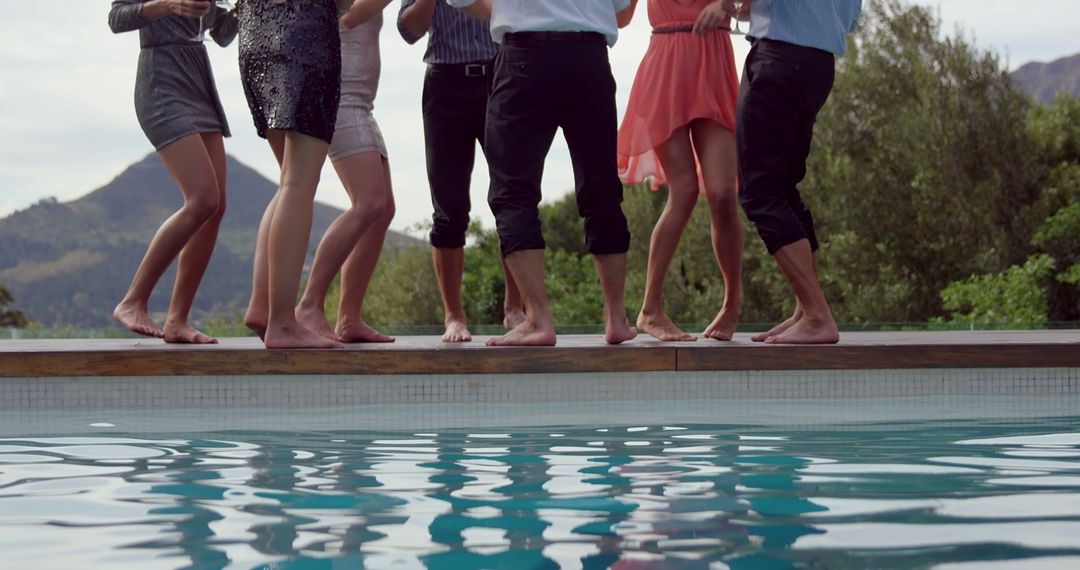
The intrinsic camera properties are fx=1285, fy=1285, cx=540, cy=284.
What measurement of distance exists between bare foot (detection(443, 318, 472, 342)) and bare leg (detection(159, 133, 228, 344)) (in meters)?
0.97

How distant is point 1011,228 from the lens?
81.7 feet

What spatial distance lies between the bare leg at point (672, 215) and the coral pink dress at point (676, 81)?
7 cm

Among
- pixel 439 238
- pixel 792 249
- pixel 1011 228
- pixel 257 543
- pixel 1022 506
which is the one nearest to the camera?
pixel 257 543

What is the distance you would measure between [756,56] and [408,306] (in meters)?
39.4

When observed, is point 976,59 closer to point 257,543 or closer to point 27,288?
point 257,543

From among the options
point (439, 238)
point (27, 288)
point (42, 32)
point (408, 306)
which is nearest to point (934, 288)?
point (408, 306)

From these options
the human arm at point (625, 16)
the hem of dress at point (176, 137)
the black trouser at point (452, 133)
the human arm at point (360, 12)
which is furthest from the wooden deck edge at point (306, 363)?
the human arm at point (625, 16)

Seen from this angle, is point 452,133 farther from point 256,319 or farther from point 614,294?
point 256,319

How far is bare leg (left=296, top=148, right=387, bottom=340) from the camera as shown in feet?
16.0

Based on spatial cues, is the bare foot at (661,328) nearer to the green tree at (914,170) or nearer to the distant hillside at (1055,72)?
the green tree at (914,170)

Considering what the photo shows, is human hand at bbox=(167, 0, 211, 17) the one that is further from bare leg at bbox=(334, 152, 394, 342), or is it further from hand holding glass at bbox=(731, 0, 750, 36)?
hand holding glass at bbox=(731, 0, 750, 36)

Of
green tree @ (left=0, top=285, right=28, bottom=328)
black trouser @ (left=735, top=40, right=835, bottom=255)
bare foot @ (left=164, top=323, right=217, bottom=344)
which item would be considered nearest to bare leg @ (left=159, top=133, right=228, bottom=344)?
bare foot @ (left=164, top=323, right=217, bottom=344)

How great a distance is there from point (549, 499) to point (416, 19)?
108 inches

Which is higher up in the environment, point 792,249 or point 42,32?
point 42,32
